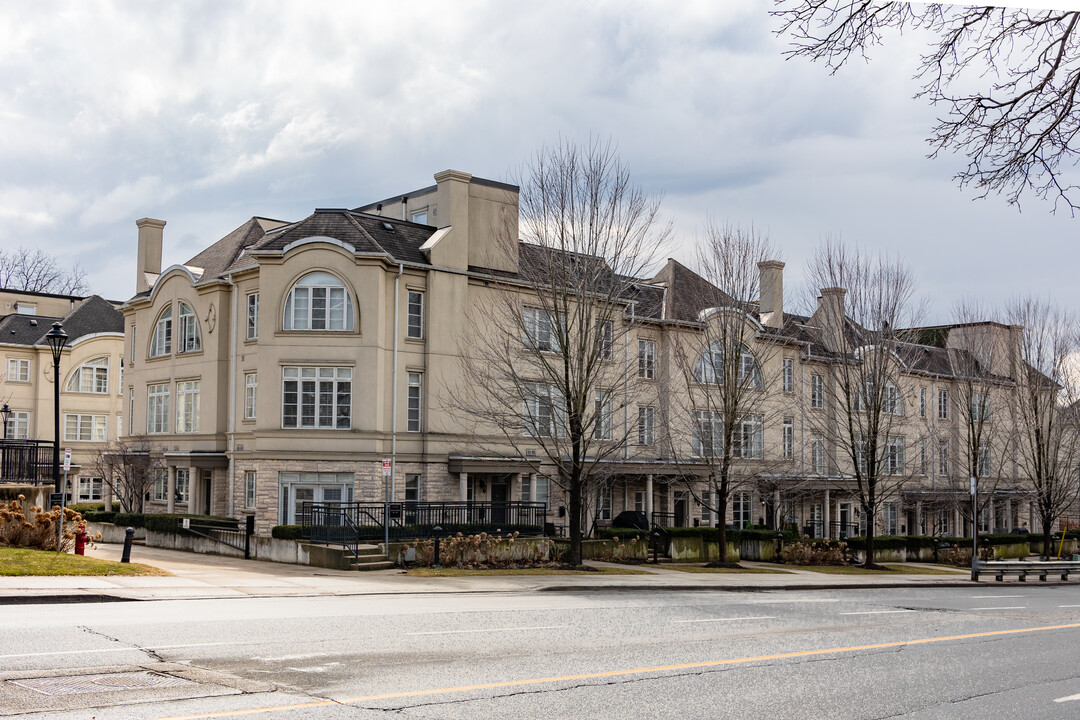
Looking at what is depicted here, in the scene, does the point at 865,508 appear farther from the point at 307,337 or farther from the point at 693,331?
the point at 307,337

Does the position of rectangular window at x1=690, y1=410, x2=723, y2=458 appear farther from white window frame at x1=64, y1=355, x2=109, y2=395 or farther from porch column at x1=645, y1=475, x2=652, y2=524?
white window frame at x1=64, y1=355, x2=109, y2=395

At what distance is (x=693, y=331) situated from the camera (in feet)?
131

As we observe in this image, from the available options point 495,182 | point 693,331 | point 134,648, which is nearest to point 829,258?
point 693,331

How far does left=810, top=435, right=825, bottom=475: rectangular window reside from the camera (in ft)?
145

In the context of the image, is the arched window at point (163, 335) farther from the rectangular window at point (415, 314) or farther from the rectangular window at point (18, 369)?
the rectangular window at point (18, 369)

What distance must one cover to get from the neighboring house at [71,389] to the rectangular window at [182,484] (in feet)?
61.9

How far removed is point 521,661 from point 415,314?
24320mm

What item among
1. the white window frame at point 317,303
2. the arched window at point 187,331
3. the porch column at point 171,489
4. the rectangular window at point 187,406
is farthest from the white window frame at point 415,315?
the porch column at point 171,489

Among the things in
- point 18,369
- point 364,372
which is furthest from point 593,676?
point 18,369

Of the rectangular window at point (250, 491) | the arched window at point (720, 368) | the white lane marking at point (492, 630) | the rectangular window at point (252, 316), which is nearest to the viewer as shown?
the white lane marking at point (492, 630)

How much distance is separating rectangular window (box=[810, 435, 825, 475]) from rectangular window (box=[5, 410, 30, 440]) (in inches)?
1680

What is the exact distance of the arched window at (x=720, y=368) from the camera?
33.6 meters

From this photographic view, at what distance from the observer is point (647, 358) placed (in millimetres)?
40188

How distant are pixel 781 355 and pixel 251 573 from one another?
27.3 metres
